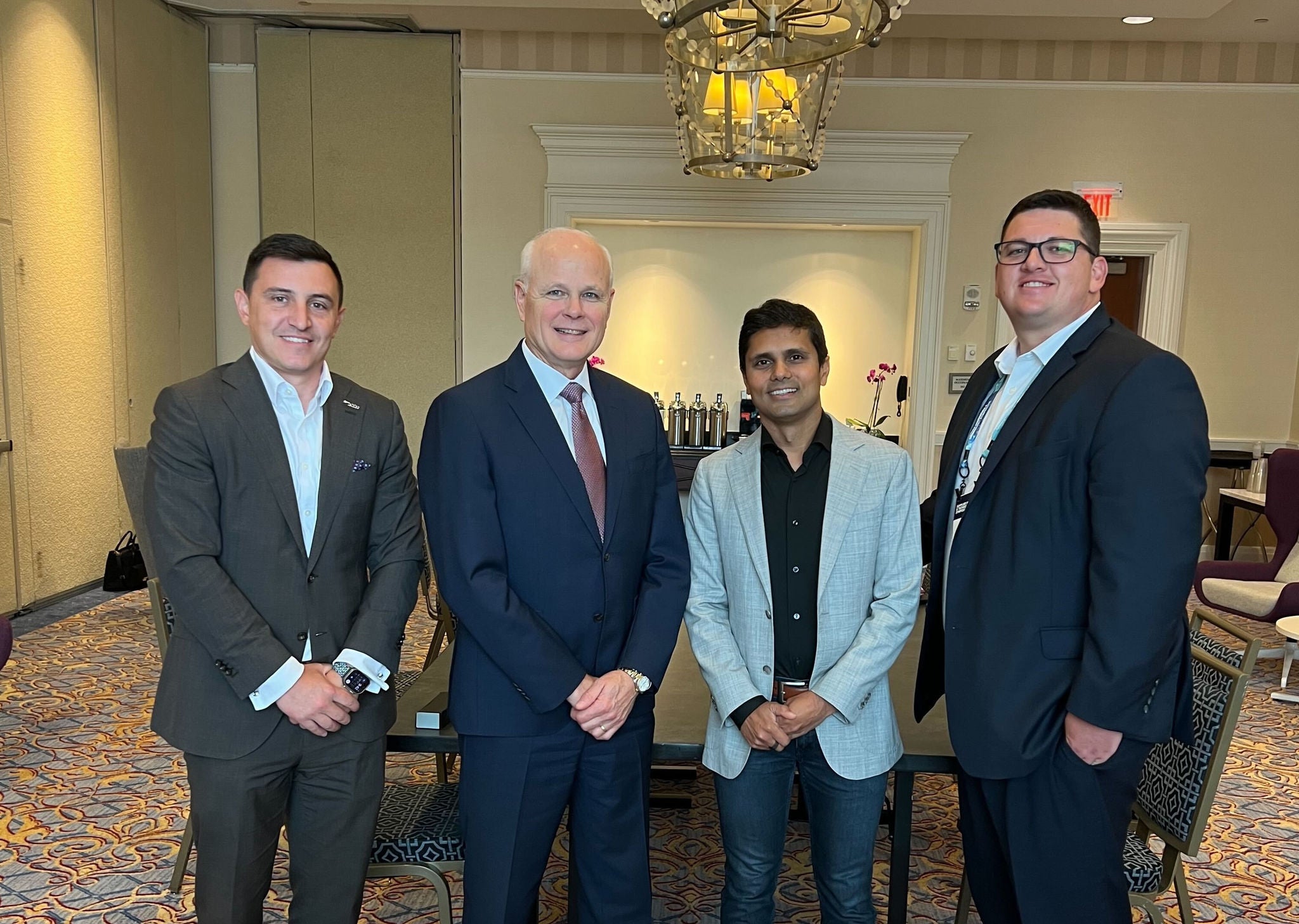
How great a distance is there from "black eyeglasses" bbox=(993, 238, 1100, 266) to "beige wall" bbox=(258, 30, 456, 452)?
6145mm

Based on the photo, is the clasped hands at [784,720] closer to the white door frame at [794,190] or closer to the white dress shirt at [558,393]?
the white dress shirt at [558,393]

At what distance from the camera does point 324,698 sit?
6.03 feet

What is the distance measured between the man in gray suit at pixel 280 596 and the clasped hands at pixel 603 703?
16.7 inches

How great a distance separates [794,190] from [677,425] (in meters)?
2.08

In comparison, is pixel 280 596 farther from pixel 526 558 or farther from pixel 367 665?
pixel 526 558

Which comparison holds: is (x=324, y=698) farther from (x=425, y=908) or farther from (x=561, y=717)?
(x=425, y=908)

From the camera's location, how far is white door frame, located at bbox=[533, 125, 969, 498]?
712cm

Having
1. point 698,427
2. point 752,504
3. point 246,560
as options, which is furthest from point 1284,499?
point 246,560

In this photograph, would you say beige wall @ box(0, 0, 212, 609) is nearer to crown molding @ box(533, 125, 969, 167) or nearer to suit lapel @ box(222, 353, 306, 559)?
crown molding @ box(533, 125, 969, 167)

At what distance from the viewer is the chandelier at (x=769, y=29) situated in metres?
2.32

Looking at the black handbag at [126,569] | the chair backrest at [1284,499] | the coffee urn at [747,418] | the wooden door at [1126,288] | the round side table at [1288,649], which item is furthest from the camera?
the wooden door at [1126,288]

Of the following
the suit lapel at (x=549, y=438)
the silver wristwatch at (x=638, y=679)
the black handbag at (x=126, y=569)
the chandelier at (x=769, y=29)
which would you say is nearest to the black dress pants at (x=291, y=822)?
the silver wristwatch at (x=638, y=679)

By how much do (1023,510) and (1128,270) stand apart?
680cm

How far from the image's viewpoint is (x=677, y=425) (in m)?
7.22
